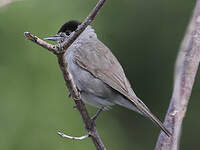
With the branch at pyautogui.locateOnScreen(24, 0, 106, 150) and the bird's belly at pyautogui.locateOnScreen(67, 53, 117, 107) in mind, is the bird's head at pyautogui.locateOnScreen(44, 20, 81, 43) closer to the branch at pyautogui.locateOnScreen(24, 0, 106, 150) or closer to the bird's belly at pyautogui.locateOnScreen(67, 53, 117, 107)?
the bird's belly at pyautogui.locateOnScreen(67, 53, 117, 107)

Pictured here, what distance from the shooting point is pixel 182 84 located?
12.1ft

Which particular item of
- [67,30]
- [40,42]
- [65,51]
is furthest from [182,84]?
[67,30]

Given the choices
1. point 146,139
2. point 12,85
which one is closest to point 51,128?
point 12,85

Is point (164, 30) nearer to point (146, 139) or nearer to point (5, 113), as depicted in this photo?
point (146, 139)

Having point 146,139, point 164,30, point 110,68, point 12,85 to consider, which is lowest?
point 146,139

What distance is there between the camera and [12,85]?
5586mm

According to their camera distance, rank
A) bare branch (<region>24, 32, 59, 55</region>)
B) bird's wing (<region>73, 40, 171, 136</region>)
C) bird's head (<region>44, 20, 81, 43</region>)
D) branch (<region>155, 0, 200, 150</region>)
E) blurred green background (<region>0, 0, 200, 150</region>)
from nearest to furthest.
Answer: bare branch (<region>24, 32, 59, 55</region>) → branch (<region>155, 0, 200, 150</region>) → bird's wing (<region>73, 40, 171, 136</region>) → bird's head (<region>44, 20, 81, 43</region>) → blurred green background (<region>0, 0, 200, 150</region>)

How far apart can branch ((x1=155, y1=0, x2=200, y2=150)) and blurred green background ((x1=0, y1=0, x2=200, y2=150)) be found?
6.94 feet

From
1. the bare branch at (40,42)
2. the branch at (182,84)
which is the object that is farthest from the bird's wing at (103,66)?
the bare branch at (40,42)

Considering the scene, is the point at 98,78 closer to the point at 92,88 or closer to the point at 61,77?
the point at 92,88

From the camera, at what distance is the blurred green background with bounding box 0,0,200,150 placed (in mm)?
5562

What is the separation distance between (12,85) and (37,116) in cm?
45

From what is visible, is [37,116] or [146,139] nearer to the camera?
[37,116]

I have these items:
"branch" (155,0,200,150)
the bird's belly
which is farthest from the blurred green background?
"branch" (155,0,200,150)
